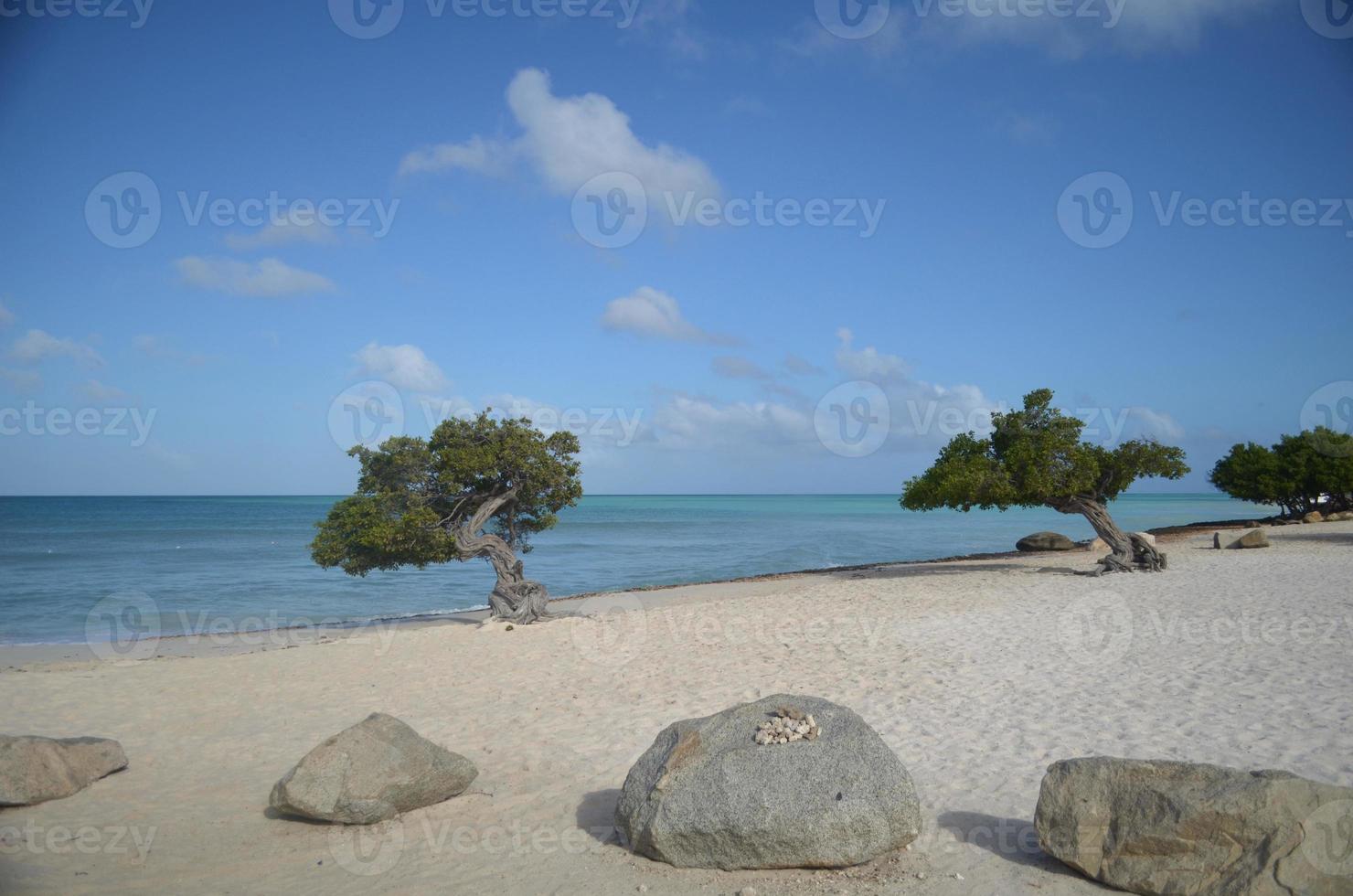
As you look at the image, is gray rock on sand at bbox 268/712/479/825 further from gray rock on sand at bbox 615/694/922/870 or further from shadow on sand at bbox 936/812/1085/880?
shadow on sand at bbox 936/812/1085/880

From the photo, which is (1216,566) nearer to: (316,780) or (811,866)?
(811,866)

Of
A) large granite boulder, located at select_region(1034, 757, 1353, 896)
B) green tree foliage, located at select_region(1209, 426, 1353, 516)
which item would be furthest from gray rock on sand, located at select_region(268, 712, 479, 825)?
green tree foliage, located at select_region(1209, 426, 1353, 516)

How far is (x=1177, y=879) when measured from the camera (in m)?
4.97

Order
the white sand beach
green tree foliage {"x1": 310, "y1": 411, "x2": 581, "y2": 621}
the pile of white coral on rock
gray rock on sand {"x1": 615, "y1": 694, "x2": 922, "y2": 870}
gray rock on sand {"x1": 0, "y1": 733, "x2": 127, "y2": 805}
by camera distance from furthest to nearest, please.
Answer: green tree foliage {"x1": 310, "y1": 411, "x2": 581, "y2": 621}, gray rock on sand {"x1": 0, "y1": 733, "x2": 127, "y2": 805}, the pile of white coral on rock, the white sand beach, gray rock on sand {"x1": 615, "y1": 694, "x2": 922, "y2": 870}

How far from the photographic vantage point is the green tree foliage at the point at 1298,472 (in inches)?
1512

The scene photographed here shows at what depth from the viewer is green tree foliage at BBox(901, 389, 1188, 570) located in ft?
68.0

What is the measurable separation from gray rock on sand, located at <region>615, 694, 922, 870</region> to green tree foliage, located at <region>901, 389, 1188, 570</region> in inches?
619

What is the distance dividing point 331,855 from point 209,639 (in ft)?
48.5

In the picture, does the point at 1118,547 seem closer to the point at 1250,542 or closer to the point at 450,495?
the point at 1250,542

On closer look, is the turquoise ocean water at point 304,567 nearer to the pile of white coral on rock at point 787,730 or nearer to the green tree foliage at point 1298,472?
the green tree foliage at point 1298,472

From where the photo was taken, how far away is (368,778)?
22.3 ft

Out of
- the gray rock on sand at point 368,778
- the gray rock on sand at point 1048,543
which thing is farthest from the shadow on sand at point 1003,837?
the gray rock on sand at point 1048,543

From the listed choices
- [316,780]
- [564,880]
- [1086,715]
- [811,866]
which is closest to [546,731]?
[316,780]

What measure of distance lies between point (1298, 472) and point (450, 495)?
4119cm
